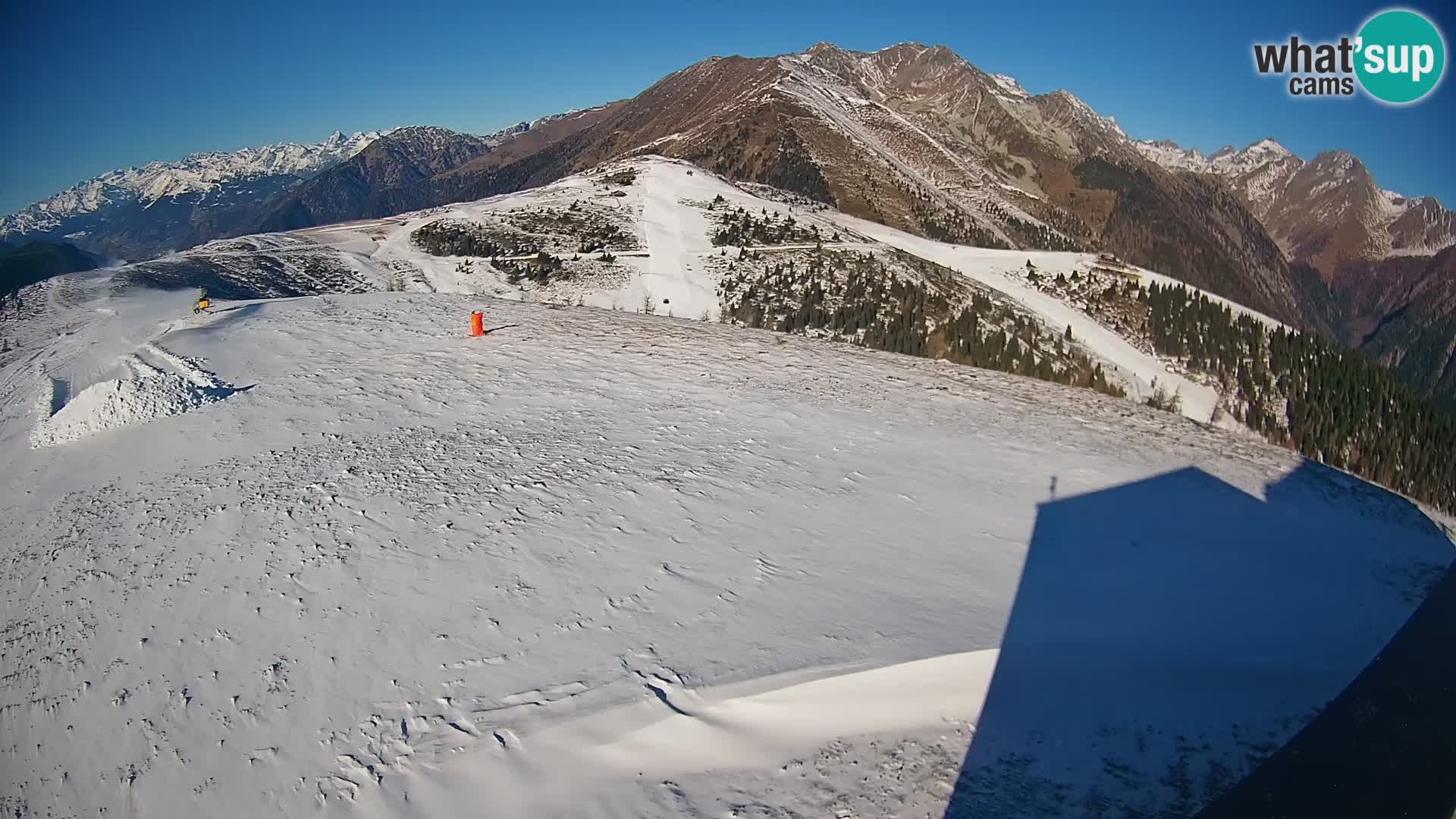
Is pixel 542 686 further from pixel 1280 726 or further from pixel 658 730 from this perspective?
pixel 1280 726

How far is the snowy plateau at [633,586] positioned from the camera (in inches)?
264

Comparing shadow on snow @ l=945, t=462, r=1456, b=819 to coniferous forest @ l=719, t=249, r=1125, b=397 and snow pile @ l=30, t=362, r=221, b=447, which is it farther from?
snow pile @ l=30, t=362, r=221, b=447

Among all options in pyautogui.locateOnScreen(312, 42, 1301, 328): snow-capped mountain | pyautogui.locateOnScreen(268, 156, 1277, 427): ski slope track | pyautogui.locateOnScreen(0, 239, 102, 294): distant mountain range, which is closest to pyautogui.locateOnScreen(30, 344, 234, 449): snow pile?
pyautogui.locateOnScreen(268, 156, 1277, 427): ski slope track

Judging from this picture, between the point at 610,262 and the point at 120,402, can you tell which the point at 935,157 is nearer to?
the point at 610,262

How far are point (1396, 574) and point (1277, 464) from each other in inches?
201

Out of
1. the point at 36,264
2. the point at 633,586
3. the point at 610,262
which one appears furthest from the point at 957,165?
the point at 36,264

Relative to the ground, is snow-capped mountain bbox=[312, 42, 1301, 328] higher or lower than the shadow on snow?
higher

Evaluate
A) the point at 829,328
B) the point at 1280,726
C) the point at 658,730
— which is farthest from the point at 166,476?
Result: the point at 829,328

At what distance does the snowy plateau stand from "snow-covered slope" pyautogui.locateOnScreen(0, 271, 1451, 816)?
5 centimetres

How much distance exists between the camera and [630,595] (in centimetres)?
921

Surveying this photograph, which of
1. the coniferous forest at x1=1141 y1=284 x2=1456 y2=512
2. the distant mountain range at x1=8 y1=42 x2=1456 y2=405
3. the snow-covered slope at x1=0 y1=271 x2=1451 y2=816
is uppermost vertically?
the distant mountain range at x1=8 y1=42 x2=1456 y2=405

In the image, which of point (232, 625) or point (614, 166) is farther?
point (614, 166)

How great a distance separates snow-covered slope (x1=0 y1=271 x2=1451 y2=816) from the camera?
22.0 feet

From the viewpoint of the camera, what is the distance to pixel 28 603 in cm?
888
